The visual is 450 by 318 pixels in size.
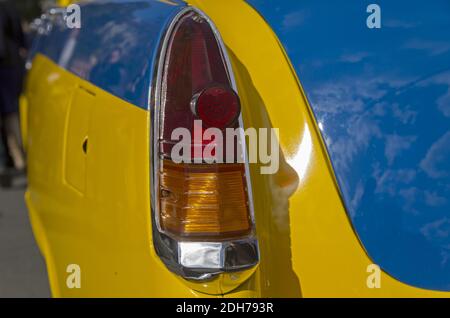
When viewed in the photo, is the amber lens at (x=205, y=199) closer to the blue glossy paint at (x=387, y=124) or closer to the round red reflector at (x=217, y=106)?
the round red reflector at (x=217, y=106)

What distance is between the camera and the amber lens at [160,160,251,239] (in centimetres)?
179

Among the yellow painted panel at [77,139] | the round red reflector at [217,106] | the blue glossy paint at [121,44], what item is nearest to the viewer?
the round red reflector at [217,106]

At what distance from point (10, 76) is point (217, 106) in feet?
18.5

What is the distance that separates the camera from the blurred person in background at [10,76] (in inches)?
272

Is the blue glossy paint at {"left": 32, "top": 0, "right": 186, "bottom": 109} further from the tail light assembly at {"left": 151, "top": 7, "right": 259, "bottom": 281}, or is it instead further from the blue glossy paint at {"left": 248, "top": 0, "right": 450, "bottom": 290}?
the blue glossy paint at {"left": 248, "top": 0, "right": 450, "bottom": 290}

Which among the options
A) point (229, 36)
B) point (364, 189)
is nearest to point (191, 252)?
point (364, 189)

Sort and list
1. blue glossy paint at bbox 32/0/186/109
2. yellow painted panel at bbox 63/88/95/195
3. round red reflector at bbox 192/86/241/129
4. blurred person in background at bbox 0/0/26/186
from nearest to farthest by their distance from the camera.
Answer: round red reflector at bbox 192/86/241/129 < blue glossy paint at bbox 32/0/186/109 < yellow painted panel at bbox 63/88/95/195 < blurred person in background at bbox 0/0/26/186

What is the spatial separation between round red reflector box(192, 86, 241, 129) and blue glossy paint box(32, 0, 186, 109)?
0.50 ft

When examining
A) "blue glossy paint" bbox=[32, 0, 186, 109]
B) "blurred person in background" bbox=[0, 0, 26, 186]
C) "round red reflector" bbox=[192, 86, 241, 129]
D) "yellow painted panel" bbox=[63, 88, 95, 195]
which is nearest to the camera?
"round red reflector" bbox=[192, 86, 241, 129]

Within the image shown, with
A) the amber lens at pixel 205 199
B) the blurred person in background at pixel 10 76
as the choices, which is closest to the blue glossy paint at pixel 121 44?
the amber lens at pixel 205 199

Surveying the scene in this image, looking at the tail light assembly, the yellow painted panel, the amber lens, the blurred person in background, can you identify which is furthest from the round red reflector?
the blurred person in background

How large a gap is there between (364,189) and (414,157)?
0.50ft

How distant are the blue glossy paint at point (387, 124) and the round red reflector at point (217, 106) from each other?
0.69 ft

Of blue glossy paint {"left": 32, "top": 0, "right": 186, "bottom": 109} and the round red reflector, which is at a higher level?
blue glossy paint {"left": 32, "top": 0, "right": 186, "bottom": 109}
